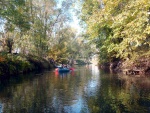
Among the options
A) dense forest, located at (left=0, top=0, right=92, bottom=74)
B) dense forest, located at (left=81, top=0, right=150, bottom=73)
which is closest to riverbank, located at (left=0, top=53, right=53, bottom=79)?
dense forest, located at (left=0, top=0, right=92, bottom=74)

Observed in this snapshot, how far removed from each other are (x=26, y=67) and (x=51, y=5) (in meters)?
26.0

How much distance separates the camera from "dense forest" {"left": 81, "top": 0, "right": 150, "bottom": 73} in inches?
584

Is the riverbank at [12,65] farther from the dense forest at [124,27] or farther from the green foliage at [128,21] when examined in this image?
the green foliage at [128,21]

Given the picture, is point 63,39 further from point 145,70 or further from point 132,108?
point 132,108

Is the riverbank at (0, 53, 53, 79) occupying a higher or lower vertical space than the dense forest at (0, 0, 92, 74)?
lower

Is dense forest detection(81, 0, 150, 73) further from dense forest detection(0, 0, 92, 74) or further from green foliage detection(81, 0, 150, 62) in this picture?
dense forest detection(0, 0, 92, 74)

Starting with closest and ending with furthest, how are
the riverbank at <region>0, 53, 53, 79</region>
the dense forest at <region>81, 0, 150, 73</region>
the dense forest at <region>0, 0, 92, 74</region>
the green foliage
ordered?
the green foliage < the dense forest at <region>81, 0, 150, 73</region> < the riverbank at <region>0, 53, 53, 79</region> < the dense forest at <region>0, 0, 92, 74</region>

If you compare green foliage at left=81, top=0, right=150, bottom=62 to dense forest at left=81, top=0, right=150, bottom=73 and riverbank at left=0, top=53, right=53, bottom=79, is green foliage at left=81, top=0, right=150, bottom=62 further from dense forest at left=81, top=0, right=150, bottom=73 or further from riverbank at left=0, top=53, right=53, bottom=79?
riverbank at left=0, top=53, right=53, bottom=79

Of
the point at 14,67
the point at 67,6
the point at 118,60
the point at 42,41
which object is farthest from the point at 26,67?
the point at 67,6

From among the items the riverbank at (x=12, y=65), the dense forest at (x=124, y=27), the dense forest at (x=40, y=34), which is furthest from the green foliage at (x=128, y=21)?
the dense forest at (x=40, y=34)

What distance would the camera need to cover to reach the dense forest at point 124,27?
1483 centimetres

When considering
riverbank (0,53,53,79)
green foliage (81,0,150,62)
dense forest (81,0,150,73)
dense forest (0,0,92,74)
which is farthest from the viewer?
dense forest (0,0,92,74)

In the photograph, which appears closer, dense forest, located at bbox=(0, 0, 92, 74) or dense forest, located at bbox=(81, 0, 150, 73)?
dense forest, located at bbox=(81, 0, 150, 73)

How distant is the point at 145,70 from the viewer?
115 feet
